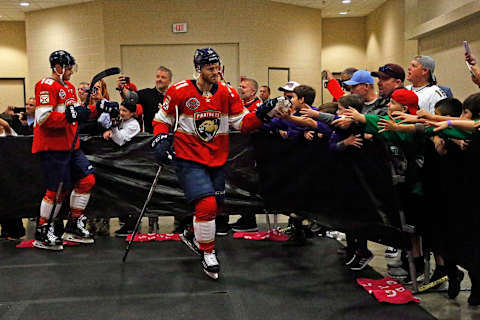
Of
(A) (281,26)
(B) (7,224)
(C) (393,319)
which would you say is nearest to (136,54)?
(A) (281,26)

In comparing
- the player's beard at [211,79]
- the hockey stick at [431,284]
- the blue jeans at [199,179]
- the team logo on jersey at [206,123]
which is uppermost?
the player's beard at [211,79]

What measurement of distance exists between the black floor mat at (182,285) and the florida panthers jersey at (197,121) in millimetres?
1023

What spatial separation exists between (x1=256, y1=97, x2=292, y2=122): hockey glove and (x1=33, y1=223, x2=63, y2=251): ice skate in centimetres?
250

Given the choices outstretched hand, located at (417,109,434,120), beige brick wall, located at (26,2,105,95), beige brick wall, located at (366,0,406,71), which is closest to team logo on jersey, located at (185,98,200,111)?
outstretched hand, located at (417,109,434,120)

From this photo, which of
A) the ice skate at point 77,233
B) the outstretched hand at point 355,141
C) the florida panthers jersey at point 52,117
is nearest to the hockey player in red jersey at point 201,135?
the outstretched hand at point 355,141

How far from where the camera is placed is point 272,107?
380 cm

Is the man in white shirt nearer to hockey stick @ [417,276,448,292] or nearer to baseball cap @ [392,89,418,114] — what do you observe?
baseball cap @ [392,89,418,114]

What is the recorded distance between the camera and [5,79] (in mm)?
14164

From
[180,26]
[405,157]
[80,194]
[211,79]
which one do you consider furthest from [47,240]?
[180,26]

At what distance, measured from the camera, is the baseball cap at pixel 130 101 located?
17.3 feet

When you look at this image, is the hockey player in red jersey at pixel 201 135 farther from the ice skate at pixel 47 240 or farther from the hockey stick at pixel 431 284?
the ice skate at pixel 47 240

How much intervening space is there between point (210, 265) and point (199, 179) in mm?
709

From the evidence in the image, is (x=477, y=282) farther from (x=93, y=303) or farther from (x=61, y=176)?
(x=61, y=176)

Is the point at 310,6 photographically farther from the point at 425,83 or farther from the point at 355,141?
the point at 355,141
